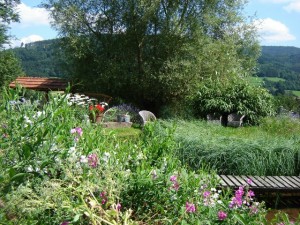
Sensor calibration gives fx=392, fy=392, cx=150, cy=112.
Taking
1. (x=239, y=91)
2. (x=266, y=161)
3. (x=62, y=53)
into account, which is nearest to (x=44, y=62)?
(x=62, y=53)

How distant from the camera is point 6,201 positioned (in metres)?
2.40

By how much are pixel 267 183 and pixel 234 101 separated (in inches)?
299

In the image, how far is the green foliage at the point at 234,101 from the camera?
12734mm

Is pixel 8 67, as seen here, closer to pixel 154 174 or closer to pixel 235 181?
pixel 235 181

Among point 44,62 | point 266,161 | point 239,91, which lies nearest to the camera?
point 266,161

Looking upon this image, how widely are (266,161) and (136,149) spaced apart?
3.47 m

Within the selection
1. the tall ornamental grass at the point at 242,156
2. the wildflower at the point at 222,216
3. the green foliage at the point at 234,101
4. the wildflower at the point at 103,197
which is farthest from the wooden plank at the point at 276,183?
the green foliage at the point at 234,101

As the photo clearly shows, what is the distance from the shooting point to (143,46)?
15.6m

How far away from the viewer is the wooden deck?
5.35m

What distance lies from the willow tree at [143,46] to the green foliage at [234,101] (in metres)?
1.66

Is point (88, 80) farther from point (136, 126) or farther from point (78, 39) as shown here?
point (136, 126)

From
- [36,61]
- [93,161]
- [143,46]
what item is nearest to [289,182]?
[93,161]

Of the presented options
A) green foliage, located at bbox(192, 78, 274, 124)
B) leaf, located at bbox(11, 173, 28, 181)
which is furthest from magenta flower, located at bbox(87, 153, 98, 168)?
green foliage, located at bbox(192, 78, 274, 124)

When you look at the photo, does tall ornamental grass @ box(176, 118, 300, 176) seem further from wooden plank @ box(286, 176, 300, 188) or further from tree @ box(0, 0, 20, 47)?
tree @ box(0, 0, 20, 47)
